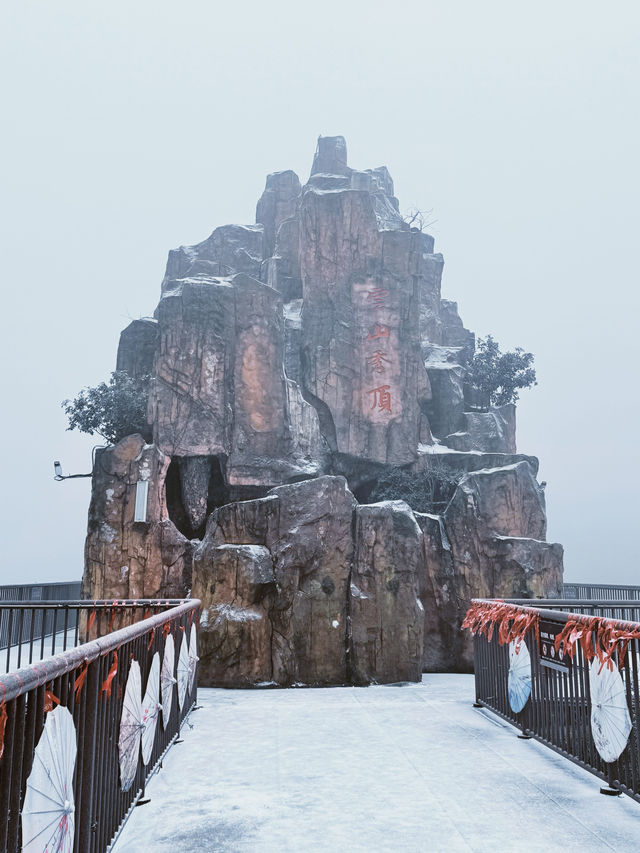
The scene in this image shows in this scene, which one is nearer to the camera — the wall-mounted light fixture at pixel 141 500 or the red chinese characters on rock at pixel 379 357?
the wall-mounted light fixture at pixel 141 500

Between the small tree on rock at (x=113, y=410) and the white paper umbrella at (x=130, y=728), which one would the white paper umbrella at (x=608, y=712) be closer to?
the white paper umbrella at (x=130, y=728)

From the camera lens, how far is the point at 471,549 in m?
12.6

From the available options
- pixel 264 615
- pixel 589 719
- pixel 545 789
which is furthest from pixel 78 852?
pixel 264 615

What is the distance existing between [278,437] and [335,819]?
16676mm

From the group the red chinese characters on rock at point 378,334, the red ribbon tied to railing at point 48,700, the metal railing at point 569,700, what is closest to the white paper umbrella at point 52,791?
the red ribbon tied to railing at point 48,700

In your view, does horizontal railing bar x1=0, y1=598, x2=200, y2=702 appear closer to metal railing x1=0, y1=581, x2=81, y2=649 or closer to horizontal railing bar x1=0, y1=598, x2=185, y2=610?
horizontal railing bar x1=0, y1=598, x2=185, y2=610

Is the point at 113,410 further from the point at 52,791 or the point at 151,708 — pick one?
the point at 52,791

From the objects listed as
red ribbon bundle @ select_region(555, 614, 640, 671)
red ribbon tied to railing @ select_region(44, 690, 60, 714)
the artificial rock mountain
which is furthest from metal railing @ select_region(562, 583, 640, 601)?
red ribbon tied to railing @ select_region(44, 690, 60, 714)

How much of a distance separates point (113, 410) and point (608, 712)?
18.7 metres

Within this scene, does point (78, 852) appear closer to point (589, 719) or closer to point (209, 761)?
point (209, 761)

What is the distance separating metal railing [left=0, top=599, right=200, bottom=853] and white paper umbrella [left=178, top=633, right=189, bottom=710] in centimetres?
113

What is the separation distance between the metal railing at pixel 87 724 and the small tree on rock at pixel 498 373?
77.9 feet

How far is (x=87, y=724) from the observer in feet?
9.83

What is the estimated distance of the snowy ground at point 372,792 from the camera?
3.77m
